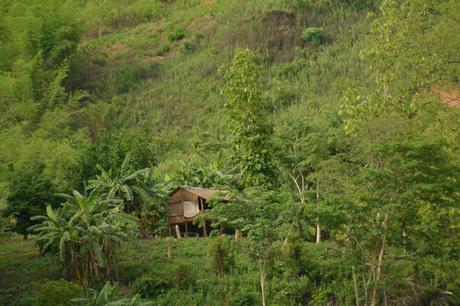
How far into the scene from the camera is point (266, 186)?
74.9ft

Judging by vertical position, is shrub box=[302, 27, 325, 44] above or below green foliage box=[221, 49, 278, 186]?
below

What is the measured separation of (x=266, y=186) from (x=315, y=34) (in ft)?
82.6

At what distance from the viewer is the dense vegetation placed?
16.0 m

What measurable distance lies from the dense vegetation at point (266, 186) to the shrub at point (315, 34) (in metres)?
2.53

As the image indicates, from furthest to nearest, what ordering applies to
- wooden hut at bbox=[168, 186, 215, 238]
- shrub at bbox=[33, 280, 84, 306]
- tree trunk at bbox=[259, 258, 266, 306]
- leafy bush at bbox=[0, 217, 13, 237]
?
wooden hut at bbox=[168, 186, 215, 238] → leafy bush at bbox=[0, 217, 13, 237] → tree trunk at bbox=[259, 258, 266, 306] → shrub at bbox=[33, 280, 84, 306]

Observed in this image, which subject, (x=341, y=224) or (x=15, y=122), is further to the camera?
(x=15, y=122)

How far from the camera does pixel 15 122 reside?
38.0 metres

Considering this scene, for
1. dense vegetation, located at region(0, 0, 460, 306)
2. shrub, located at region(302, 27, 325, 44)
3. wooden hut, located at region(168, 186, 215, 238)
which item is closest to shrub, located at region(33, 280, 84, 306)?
dense vegetation, located at region(0, 0, 460, 306)

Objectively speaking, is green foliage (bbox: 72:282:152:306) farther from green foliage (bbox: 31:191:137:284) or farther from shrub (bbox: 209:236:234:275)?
shrub (bbox: 209:236:234:275)

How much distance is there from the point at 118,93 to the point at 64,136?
12.0 meters

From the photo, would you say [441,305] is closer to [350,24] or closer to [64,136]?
[64,136]

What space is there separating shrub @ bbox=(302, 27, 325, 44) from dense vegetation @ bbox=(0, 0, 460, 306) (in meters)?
2.53

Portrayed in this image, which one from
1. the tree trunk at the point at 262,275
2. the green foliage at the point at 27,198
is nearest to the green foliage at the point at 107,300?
the tree trunk at the point at 262,275

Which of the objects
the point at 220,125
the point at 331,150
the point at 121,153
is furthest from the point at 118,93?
the point at 331,150
